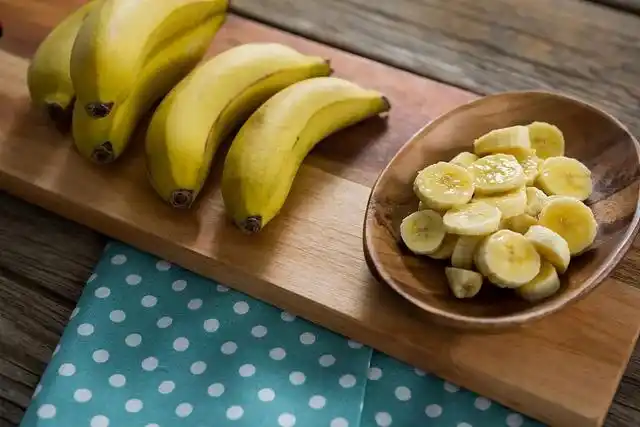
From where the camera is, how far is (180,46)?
0.95 metres

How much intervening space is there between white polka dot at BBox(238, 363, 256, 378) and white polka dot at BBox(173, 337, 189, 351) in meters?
0.06

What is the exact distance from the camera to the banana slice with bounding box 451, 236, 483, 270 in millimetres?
735

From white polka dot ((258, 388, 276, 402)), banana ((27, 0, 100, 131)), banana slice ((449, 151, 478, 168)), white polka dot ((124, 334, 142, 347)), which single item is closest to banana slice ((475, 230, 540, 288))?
banana slice ((449, 151, 478, 168))

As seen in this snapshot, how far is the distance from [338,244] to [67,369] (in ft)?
0.87

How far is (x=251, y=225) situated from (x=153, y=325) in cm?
13

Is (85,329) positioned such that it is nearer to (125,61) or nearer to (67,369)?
(67,369)

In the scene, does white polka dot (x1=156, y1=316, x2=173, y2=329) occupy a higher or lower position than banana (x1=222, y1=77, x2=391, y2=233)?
lower

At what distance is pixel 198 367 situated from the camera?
0.76 m

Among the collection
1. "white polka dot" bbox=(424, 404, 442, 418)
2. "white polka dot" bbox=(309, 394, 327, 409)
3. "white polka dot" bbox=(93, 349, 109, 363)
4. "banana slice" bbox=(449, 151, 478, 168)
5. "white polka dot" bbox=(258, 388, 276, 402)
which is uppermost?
"banana slice" bbox=(449, 151, 478, 168)

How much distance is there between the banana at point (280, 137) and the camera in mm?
799

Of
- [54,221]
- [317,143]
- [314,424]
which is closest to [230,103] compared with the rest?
[317,143]

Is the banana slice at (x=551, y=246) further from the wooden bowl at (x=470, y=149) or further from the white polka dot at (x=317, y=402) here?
the white polka dot at (x=317, y=402)

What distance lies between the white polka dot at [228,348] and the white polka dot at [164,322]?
6 cm

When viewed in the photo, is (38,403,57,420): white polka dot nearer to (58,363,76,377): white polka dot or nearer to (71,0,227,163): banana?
(58,363,76,377): white polka dot
